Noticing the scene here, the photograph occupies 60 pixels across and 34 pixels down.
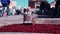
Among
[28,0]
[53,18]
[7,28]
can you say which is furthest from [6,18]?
[53,18]

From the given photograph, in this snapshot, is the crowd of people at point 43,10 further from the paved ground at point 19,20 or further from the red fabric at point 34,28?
the red fabric at point 34,28

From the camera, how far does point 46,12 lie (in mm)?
3713

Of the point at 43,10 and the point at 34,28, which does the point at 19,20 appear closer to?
the point at 34,28

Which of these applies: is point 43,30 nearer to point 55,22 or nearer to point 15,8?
point 55,22

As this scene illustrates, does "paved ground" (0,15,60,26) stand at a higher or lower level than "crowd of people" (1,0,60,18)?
lower

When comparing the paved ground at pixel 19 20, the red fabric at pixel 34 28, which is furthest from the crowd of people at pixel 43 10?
the red fabric at pixel 34 28

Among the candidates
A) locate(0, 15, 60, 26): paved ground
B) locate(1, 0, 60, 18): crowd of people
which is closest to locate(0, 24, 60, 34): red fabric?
locate(0, 15, 60, 26): paved ground

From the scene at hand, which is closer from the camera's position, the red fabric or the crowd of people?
the red fabric

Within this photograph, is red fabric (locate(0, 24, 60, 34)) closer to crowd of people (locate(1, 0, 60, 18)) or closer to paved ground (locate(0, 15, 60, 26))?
paved ground (locate(0, 15, 60, 26))

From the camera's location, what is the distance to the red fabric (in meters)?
3.58

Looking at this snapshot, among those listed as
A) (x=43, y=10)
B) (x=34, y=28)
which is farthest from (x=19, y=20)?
(x=43, y=10)

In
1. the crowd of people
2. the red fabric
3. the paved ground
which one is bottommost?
the red fabric

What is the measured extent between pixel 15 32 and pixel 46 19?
51 cm

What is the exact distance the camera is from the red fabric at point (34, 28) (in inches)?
141
